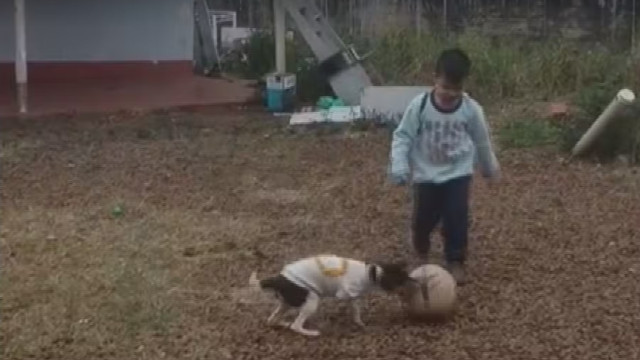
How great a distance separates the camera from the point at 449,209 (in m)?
6.55

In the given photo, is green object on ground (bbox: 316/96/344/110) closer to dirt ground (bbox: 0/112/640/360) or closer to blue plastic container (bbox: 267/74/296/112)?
blue plastic container (bbox: 267/74/296/112)

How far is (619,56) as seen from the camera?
15750mm

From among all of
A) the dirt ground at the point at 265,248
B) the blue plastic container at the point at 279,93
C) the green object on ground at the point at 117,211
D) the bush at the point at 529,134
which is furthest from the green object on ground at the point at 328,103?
the green object on ground at the point at 117,211

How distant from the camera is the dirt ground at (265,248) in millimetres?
5562

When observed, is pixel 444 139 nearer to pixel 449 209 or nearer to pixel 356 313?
pixel 449 209

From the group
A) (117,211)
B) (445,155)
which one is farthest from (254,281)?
(117,211)

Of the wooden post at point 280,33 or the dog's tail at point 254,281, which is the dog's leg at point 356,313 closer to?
the dog's tail at point 254,281

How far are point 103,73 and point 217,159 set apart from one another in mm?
6659

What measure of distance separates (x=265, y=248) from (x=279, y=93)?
8.05 metres

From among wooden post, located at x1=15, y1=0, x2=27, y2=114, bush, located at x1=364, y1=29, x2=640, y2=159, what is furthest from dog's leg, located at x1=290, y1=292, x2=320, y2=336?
wooden post, located at x1=15, y1=0, x2=27, y2=114

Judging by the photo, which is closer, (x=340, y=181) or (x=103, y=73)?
(x=340, y=181)

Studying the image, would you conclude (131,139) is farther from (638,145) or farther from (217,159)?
(638,145)

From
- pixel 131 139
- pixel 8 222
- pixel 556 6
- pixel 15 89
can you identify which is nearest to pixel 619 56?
pixel 556 6

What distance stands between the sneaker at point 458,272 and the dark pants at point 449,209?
0.09 feet
